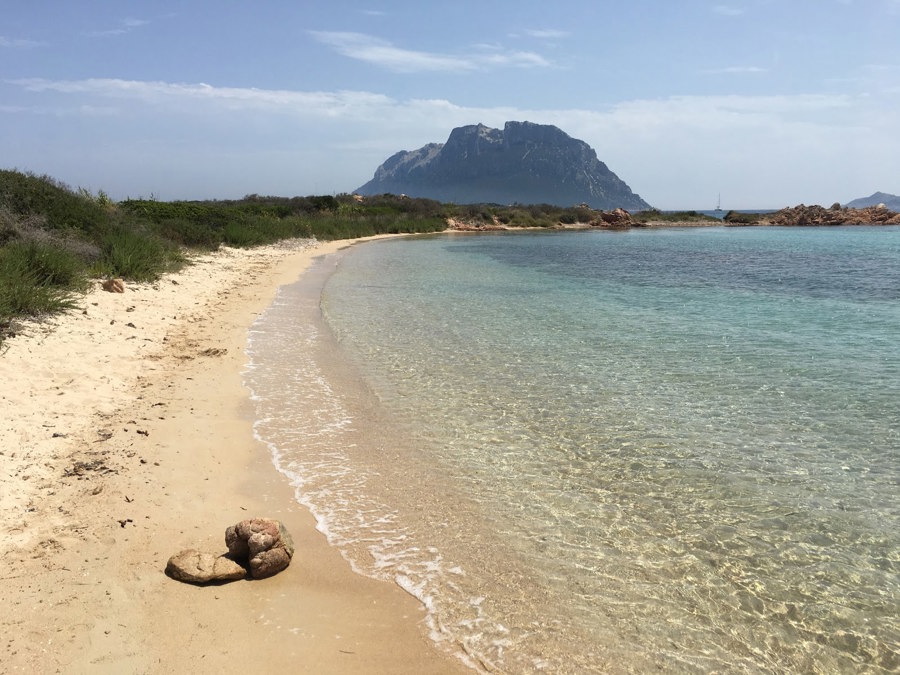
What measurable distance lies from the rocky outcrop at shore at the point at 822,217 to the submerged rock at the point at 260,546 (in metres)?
96.8

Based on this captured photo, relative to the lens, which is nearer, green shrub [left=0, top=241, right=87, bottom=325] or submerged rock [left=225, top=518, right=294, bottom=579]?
submerged rock [left=225, top=518, right=294, bottom=579]

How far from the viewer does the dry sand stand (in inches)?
128

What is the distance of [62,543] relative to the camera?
4168 millimetres

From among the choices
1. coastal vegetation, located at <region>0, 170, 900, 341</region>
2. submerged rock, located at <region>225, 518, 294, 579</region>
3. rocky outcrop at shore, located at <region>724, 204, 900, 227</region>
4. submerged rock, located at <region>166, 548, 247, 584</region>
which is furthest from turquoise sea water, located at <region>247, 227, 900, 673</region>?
rocky outcrop at shore, located at <region>724, 204, 900, 227</region>

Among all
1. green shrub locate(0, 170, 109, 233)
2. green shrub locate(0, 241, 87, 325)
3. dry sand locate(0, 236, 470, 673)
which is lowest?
dry sand locate(0, 236, 470, 673)

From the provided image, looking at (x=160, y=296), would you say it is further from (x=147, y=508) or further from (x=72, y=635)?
(x=72, y=635)

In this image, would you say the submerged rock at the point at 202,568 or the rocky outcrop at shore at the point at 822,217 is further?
the rocky outcrop at shore at the point at 822,217

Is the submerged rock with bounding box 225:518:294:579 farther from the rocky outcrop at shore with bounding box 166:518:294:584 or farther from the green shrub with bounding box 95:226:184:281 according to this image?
the green shrub with bounding box 95:226:184:281

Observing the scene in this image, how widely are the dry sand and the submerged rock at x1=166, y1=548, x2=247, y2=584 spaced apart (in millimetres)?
59

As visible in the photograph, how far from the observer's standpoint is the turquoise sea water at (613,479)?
138 inches

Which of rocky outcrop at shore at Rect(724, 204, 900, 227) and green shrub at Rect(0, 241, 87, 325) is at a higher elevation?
rocky outcrop at shore at Rect(724, 204, 900, 227)

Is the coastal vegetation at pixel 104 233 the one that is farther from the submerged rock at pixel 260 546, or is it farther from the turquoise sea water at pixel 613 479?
the submerged rock at pixel 260 546

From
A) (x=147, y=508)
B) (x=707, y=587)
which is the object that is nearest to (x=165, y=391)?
(x=147, y=508)

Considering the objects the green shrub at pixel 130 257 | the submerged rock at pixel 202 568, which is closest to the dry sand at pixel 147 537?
the submerged rock at pixel 202 568
